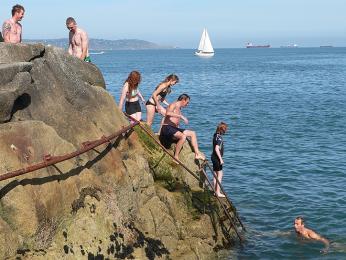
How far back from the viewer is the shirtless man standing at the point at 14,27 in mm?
12844

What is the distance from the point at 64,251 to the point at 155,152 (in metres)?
5.18

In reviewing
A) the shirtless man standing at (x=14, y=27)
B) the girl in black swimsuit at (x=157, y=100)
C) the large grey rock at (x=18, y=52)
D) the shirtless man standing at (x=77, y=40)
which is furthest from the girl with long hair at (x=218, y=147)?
the shirtless man standing at (x=14, y=27)

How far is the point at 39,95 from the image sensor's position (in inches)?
446

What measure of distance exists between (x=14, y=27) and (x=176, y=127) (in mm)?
5459

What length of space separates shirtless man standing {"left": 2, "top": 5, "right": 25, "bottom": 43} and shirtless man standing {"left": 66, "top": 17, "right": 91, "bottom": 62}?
2.57m

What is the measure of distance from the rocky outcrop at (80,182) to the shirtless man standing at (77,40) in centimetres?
168

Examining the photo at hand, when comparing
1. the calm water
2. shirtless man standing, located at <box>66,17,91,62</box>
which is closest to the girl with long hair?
the calm water

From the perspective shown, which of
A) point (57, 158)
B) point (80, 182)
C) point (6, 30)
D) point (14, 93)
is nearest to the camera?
point (57, 158)

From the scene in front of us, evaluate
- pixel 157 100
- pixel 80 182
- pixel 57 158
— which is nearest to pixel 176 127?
pixel 157 100

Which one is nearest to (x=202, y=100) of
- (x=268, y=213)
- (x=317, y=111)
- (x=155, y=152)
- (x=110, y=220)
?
(x=317, y=111)

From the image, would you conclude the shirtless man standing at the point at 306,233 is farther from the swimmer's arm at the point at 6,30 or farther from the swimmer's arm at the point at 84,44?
the swimmer's arm at the point at 6,30

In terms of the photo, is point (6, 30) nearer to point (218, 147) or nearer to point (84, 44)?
point (84, 44)

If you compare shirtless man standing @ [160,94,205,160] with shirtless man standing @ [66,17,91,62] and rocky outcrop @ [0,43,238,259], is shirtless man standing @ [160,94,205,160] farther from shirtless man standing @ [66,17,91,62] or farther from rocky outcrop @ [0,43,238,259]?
shirtless man standing @ [66,17,91,62]

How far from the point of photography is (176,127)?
49.5 ft
